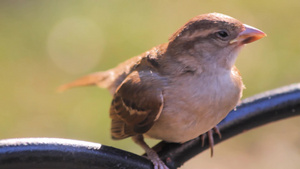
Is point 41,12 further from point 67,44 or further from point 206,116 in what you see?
point 206,116

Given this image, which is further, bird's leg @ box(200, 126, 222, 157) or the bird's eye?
bird's leg @ box(200, 126, 222, 157)

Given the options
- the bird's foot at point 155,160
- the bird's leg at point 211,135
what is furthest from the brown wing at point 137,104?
the bird's leg at point 211,135

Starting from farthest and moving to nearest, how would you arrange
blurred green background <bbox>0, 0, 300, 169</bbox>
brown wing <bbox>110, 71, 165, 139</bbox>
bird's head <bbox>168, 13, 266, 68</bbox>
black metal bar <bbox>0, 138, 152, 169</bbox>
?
blurred green background <bbox>0, 0, 300, 169</bbox>, brown wing <bbox>110, 71, 165, 139</bbox>, bird's head <bbox>168, 13, 266, 68</bbox>, black metal bar <bbox>0, 138, 152, 169</bbox>

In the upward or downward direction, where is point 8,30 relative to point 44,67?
Result: upward

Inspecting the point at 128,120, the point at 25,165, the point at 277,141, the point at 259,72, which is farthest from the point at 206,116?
the point at 259,72

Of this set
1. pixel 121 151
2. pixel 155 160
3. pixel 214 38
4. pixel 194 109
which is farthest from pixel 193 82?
pixel 121 151

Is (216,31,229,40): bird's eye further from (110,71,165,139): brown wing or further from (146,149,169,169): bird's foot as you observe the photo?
(146,149,169,169): bird's foot

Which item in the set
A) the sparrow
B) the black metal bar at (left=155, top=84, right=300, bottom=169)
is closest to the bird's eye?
the sparrow

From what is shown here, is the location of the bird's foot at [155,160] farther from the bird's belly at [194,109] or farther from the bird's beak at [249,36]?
the bird's beak at [249,36]
